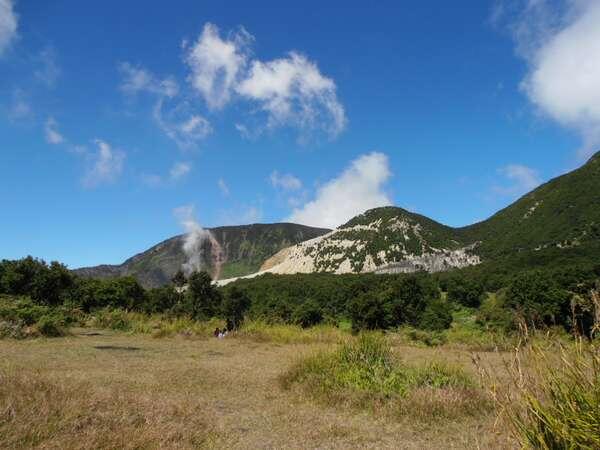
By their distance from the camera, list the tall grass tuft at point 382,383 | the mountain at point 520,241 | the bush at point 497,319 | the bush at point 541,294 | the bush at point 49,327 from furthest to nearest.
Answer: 1. the mountain at point 520,241
2. the bush at point 541,294
3. the bush at point 497,319
4. the bush at point 49,327
5. the tall grass tuft at point 382,383

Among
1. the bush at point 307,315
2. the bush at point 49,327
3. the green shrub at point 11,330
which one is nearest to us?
the green shrub at point 11,330

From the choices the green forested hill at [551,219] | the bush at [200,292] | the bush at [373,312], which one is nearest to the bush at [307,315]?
the bush at [373,312]

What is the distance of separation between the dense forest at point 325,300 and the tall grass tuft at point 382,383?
8170 millimetres

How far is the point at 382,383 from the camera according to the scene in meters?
8.83

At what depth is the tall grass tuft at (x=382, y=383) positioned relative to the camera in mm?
7695


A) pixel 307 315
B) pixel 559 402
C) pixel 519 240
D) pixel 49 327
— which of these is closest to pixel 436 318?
pixel 307 315

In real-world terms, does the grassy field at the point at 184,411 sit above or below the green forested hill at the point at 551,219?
below

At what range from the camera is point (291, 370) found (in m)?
10.1

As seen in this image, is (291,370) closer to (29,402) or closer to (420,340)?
(29,402)

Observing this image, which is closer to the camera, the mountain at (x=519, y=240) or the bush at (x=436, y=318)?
the bush at (x=436, y=318)

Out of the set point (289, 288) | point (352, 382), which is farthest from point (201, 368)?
point (289, 288)

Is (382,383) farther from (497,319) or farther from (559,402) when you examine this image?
(497,319)

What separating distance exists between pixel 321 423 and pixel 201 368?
504 cm

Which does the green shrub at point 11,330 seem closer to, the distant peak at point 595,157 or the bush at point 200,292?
the bush at point 200,292
